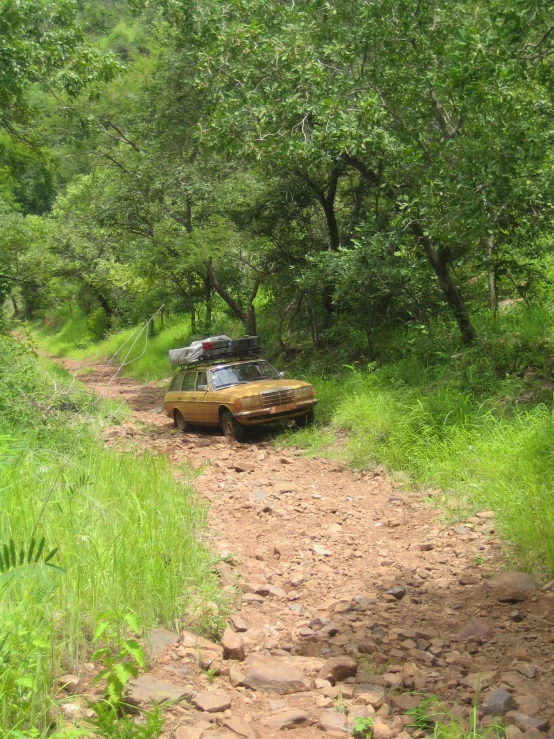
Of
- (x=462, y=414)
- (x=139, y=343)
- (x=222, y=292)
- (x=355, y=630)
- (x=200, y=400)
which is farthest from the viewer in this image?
(x=139, y=343)

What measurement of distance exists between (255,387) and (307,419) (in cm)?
103

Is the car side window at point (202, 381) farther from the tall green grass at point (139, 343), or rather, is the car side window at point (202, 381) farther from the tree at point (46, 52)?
the tree at point (46, 52)

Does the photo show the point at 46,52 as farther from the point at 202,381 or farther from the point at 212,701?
the point at 212,701

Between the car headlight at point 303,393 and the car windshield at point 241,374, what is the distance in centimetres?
114

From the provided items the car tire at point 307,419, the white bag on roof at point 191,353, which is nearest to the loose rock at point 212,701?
the car tire at point 307,419

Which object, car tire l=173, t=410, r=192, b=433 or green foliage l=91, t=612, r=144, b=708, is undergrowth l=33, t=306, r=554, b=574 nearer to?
car tire l=173, t=410, r=192, b=433

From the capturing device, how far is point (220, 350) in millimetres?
14344

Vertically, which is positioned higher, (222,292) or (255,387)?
(222,292)

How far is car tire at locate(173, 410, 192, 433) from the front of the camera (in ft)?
48.1

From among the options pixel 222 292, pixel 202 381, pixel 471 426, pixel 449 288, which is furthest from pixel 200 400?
pixel 222 292

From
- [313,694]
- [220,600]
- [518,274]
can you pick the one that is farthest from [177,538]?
[518,274]

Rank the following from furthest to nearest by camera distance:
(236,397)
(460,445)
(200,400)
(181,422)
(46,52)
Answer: (181,422) < (200,400) < (46,52) < (236,397) < (460,445)

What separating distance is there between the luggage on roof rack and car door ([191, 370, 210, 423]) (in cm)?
47

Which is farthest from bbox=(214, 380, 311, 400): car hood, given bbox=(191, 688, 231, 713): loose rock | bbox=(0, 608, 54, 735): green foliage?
bbox=(0, 608, 54, 735): green foliage
